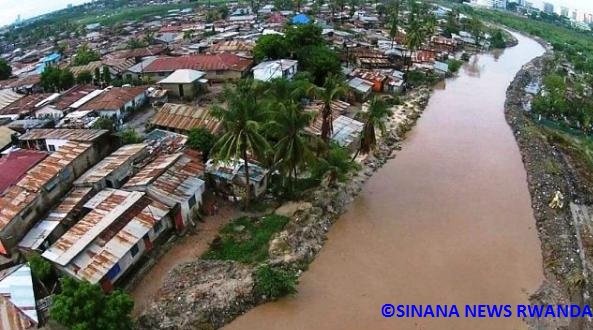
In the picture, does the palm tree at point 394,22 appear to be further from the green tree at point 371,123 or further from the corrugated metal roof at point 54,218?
the corrugated metal roof at point 54,218

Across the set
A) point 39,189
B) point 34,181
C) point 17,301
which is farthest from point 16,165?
point 17,301

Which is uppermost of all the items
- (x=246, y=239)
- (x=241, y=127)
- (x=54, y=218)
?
(x=241, y=127)

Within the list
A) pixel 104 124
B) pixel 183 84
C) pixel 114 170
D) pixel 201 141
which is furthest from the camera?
pixel 183 84

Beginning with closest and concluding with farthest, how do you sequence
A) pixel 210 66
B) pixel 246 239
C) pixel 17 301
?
pixel 17 301 → pixel 246 239 → pixel 210 66

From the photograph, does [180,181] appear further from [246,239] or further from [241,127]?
[241,127]

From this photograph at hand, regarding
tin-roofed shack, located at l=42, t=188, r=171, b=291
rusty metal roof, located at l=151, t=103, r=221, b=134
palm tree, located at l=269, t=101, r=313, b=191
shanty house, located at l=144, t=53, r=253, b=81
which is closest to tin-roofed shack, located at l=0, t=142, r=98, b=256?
tin-roofed shack, located at l=42, t=188, r=171, b=291

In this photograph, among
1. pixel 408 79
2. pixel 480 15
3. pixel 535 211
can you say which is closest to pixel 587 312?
pixel 535 211

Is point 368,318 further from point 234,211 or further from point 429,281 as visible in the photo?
point 234,211
